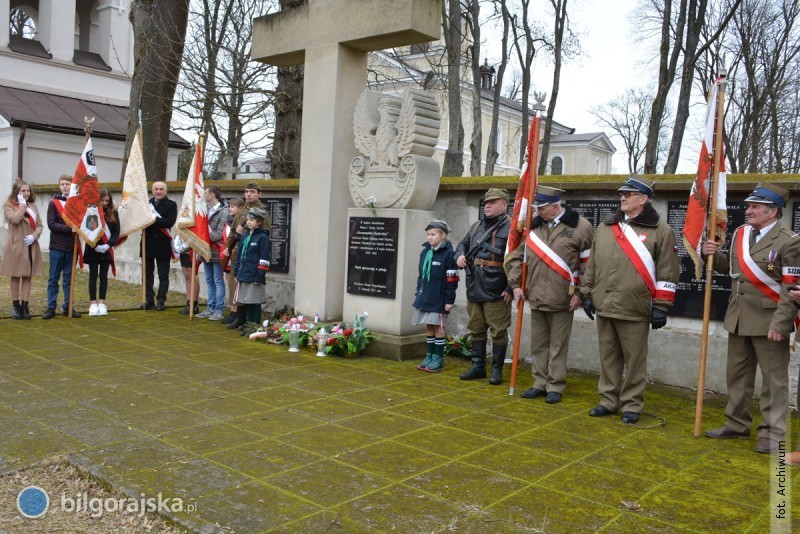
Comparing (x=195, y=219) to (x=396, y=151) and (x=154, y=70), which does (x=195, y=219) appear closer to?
(x=396, y=151)

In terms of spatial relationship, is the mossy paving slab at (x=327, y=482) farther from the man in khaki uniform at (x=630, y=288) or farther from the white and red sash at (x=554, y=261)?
the white and red sash at (x=554, y=261)

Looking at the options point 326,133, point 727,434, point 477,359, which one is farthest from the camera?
point 326,133

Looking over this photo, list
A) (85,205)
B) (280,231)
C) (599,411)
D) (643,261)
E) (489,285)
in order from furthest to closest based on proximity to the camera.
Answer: (280,231), (85,205), (489,285), (599,411), (643,261)

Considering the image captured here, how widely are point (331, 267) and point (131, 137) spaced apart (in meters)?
8.35

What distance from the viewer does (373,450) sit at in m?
4.67

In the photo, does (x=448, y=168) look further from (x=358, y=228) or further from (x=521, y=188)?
(x=521, y=188)

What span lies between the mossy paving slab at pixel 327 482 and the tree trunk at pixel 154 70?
12.0 metres

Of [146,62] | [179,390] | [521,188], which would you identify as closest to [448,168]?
[146,62]

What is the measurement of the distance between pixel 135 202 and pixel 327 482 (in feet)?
25.0

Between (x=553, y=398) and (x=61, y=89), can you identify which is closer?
(x=553, y=398)

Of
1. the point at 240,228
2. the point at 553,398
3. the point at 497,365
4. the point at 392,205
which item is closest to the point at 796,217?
the point at 553,398

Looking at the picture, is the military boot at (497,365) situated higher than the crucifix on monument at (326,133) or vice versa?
the crucifix on monument at (326,133)

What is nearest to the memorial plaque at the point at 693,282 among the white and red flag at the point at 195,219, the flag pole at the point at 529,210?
the flag pole at the point at 529,210

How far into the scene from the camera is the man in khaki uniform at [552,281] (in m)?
6.29
